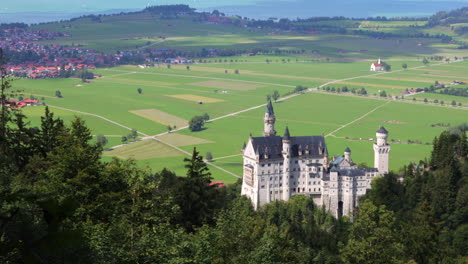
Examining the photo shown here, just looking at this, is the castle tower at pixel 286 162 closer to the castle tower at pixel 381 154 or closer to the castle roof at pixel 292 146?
the castle roof at pixel 292 146

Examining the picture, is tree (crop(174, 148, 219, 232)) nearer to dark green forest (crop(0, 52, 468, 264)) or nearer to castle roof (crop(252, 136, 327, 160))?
dark green forest (crop(0, 52, 468, 264))

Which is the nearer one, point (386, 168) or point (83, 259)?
point (83, 259)

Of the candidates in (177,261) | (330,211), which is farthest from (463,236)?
(177,261)

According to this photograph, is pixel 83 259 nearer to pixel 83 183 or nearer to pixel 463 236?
pixel 83 183

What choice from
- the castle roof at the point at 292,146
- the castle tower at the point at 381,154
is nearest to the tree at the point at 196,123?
the castle roof at the point at 292,146

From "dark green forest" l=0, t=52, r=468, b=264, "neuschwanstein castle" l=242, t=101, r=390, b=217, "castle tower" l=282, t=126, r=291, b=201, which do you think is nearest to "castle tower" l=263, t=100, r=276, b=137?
"neuschwanstein castle" l=242, t=101, r=390, b=217

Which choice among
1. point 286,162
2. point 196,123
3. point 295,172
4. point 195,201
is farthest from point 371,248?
point 196,123

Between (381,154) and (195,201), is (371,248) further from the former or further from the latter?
(381,154)
